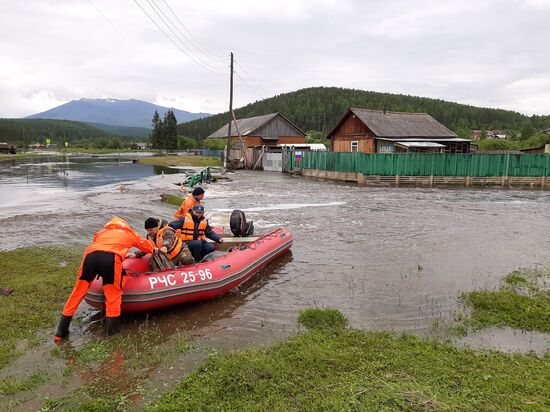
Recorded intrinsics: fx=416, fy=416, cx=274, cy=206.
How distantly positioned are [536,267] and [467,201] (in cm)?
1239

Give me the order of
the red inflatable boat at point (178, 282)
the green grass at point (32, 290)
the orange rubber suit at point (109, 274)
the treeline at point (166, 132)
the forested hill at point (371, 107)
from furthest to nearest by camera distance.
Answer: the treeline at point (166, 132), the forested hill at point (371, 107), the red inflatable boat at point (178, 282), the orange rubber suit at point (109, 274), the green grass at point (32, 290)

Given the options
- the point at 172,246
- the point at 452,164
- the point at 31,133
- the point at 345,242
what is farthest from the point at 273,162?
the point at 31,133

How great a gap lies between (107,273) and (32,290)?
247cm

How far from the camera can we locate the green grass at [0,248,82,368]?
6.03 meters

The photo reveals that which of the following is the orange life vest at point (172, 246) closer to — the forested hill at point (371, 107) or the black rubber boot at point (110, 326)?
the black rubber boot at point (110, 326)

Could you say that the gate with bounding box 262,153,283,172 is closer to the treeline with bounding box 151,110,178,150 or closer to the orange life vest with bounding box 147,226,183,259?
the orange life vest with bounding box 147,226,183,259

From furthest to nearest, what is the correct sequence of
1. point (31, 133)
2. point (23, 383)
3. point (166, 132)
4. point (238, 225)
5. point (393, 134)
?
point (31, 133) → point (166, 132) → point (393, 134) → point (238, 225) → point (23, 383)

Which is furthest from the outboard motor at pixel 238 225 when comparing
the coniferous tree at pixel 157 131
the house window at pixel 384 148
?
the coniferous tree at pixel 157 131

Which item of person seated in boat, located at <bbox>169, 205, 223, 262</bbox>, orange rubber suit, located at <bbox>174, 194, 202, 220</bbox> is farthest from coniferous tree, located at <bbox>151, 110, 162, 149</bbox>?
person seated in boat, located at <bbox>169, 205, 223, 262</bbox>

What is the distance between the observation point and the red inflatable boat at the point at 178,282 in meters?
6.76

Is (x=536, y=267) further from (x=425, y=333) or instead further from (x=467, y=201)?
(x=467, y=201)

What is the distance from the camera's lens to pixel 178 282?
7238 mm

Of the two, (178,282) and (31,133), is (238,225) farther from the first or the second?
(31,133)

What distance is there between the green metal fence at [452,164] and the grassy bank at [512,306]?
2158 centimetres
